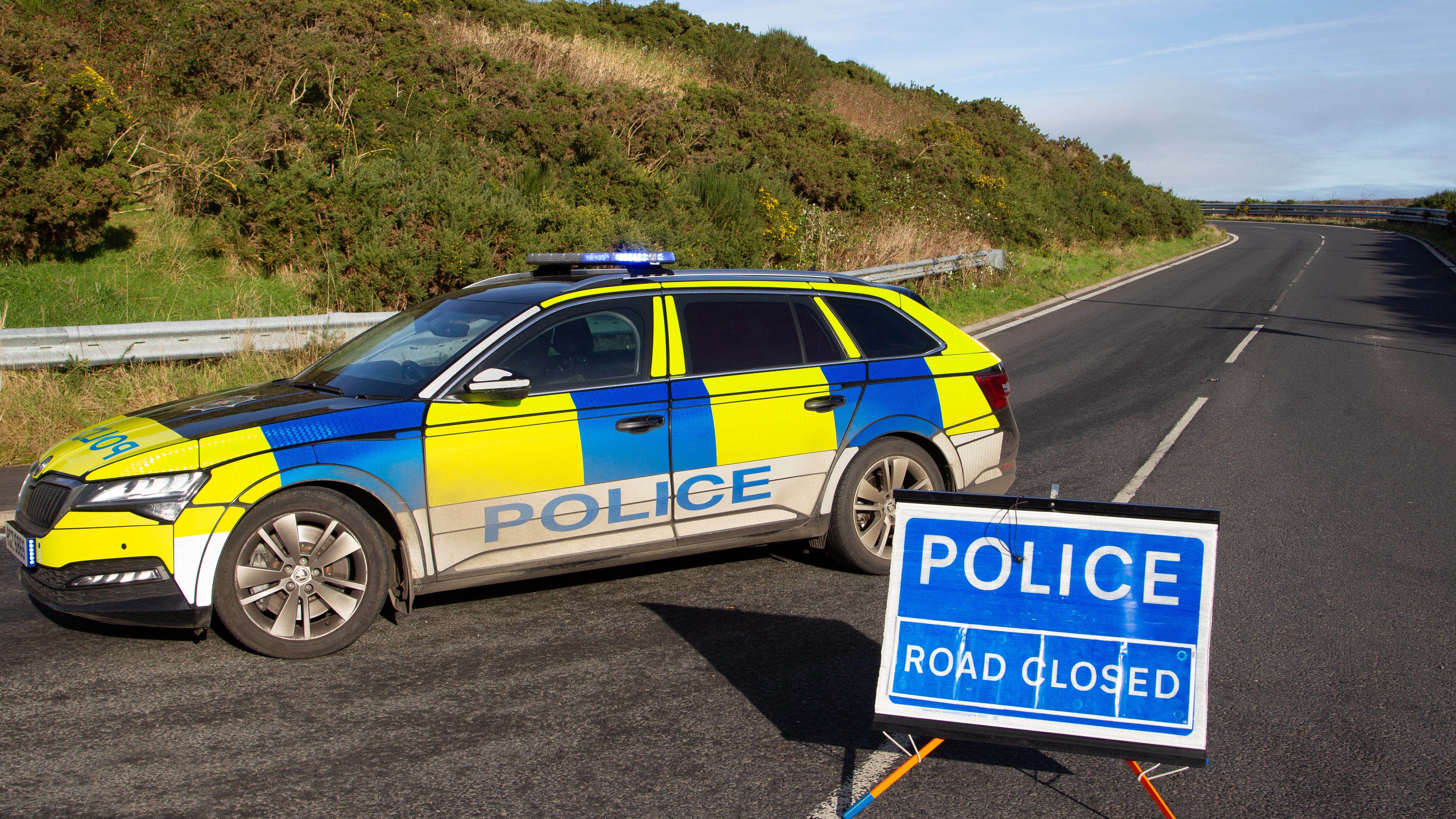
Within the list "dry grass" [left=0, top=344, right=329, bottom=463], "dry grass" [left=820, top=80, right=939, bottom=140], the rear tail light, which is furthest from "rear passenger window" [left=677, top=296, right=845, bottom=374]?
"dry grass" [left=820, top=80, right=939, bottom=140]

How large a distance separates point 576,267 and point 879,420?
1948 mm

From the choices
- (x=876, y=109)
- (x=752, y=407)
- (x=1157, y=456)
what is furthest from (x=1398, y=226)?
(x=752, y=407)

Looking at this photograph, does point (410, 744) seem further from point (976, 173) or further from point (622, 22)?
point (622, 22)

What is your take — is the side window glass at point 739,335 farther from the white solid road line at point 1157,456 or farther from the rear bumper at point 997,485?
the white solid road line at point 1157,456

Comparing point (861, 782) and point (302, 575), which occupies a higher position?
point (302, 575)

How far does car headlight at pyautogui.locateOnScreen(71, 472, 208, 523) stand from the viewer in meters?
4.10

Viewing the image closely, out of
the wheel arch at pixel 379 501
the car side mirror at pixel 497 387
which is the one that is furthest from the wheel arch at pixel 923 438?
the wheel arch at pixel 379 501

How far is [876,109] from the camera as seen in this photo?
3453cm

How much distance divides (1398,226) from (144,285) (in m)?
65.0

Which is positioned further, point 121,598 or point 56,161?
point 56,161

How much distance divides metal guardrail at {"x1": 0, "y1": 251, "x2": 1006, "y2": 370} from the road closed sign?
198 inches

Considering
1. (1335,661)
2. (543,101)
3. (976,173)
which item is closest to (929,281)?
(543,101)

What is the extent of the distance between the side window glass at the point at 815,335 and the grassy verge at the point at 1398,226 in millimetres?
41035

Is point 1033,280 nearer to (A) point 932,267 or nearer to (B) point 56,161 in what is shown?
(A) point 932,267
